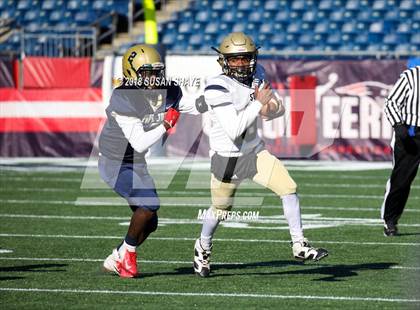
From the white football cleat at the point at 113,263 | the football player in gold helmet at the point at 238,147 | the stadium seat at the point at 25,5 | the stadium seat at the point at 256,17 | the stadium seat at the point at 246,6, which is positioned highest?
the football player in gold helmet at the point at 238,147

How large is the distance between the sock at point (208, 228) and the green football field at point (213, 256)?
0.70 feet

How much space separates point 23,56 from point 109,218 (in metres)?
7.99

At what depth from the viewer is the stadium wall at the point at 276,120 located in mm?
15797

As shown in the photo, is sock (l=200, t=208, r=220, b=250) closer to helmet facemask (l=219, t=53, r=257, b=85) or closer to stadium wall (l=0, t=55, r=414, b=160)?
helmet facemask (l=219, t=53, r=257, b=85)

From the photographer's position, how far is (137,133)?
21.9 ft

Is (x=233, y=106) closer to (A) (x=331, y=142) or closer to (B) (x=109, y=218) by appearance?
(B) (x=109, y=218)

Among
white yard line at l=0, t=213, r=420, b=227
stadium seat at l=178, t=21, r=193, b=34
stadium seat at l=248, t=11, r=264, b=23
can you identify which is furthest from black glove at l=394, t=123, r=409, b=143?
stadium seat at l=178, t=21, r=193, b=34

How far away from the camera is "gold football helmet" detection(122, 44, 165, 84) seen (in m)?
6.79

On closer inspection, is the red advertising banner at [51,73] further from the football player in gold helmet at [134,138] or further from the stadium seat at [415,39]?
the football player in gold helmet at [134,138]

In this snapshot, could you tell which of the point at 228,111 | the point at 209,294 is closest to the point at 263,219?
the point at 228,111

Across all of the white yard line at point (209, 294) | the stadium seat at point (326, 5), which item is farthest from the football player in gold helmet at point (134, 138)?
the stadium seat at point (326, 5)

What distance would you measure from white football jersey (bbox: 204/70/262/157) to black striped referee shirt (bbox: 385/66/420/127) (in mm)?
2171

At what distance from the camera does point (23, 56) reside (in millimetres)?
17578

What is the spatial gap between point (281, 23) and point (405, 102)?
1041cm
